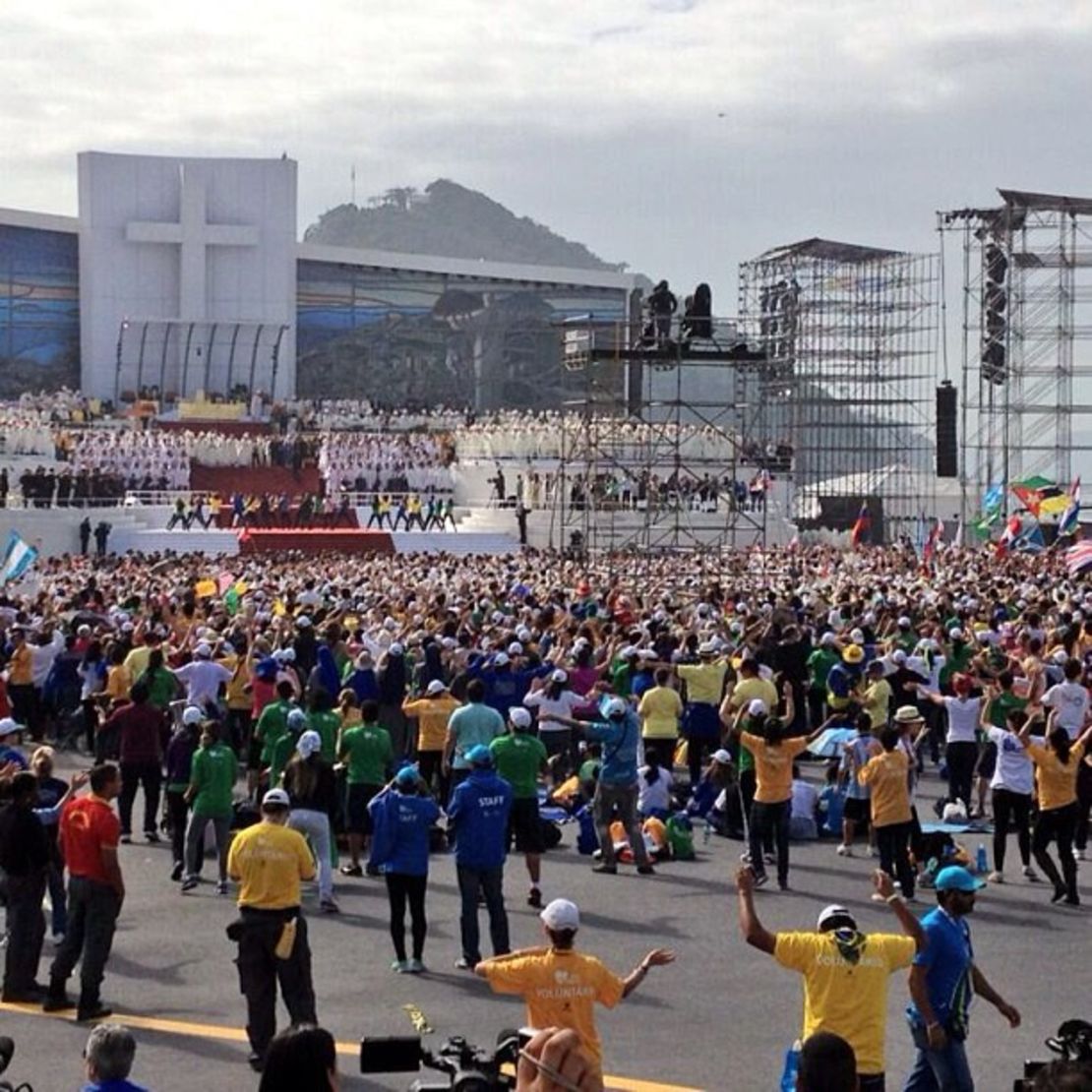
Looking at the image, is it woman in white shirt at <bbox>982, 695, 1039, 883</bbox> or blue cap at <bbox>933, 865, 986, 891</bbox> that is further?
woman in white shirt at <bbox>982, 695, 1039, 883</bbox>

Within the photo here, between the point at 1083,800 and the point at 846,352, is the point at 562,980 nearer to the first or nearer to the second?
the point at 1083,800

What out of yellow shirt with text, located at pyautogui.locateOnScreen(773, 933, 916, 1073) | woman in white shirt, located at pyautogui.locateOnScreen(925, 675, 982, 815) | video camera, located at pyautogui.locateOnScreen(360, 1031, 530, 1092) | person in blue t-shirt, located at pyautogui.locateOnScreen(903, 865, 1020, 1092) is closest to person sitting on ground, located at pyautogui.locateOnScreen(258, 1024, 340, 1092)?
video camera, located at pyautogui.locateOnScreen(360, 1031, 530, 1092)

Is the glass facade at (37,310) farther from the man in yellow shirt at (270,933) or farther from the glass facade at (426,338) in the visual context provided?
the man in yellow shirt at (270,933)

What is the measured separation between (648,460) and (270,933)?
27997 mm

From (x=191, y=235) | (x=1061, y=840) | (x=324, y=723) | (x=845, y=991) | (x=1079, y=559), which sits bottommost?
(x=1061, y=840)

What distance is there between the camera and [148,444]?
172ft

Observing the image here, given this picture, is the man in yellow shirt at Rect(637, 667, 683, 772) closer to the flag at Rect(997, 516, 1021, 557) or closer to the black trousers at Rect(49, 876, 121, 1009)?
the black trousers at Rect(49, 876, 121, 1009)

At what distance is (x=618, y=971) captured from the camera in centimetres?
1098

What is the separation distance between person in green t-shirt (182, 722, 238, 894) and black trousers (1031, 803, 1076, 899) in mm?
4874

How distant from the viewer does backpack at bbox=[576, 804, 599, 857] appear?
569 inches

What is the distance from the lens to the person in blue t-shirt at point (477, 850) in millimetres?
10852

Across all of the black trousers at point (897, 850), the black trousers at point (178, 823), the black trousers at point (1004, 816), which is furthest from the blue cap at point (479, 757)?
the black trousers at point (1004, 816)

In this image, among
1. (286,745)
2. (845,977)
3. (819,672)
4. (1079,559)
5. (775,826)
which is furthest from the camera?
(1079,559)

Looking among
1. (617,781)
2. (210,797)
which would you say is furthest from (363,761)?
(617,781)
